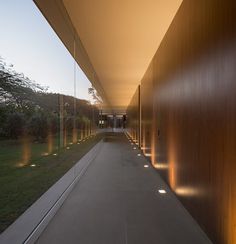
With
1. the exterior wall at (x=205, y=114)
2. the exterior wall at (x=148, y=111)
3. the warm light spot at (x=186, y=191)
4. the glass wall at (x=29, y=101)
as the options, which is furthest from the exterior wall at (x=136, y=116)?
the warm light spot at (x=186, y=191)

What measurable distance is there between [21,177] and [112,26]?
3320 millimetres

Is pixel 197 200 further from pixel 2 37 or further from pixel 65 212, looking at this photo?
pixel 2 37

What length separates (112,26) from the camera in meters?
5.43

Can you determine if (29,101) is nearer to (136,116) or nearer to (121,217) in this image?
(121,217)

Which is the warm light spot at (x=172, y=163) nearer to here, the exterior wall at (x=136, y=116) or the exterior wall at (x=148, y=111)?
the exterior wall at (x=148, y=111)

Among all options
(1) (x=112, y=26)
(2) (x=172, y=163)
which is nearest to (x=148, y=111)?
(1) (x=112, y=26)

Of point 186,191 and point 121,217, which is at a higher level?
point 186,191

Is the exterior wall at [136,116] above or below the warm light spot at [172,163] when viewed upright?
above

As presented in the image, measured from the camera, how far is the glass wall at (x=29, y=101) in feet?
10.7

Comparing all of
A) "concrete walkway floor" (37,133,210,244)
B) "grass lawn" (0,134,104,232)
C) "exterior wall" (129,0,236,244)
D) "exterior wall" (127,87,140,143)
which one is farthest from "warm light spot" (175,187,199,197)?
"exterior wall" (127,87,140,143)

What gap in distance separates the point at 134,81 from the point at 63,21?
7.36m

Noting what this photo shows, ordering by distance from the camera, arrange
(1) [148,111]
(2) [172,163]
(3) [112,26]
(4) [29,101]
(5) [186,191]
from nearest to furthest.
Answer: (5) [186,191]
(4) [29,101]
(2) [172,163]
(3) [112,26]
(1) [148,111]

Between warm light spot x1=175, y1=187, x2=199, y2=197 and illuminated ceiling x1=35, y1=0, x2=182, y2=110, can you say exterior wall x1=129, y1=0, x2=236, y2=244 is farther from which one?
illuminated ceiling x1=35, y1=0, x2=182, y2=110

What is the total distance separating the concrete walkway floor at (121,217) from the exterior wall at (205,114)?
222 millimetres
